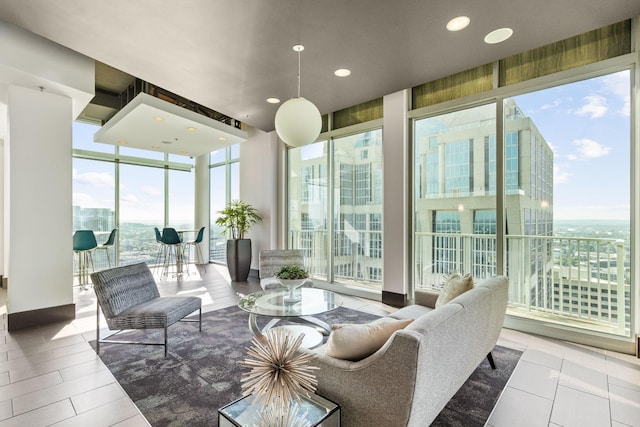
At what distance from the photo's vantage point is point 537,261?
3.75 metres

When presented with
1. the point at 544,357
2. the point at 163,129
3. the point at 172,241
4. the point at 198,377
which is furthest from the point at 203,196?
the point at 544,357

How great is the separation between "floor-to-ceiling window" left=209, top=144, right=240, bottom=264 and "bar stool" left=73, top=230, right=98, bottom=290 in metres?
2.72

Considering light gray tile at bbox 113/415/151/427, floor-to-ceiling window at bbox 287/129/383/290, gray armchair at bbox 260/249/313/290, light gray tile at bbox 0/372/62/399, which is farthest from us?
floor-to-ceiling window at bbox 287/129/383/290

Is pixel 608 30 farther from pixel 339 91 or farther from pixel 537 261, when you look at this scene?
pixel 339 91

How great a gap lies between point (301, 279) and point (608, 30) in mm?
4012

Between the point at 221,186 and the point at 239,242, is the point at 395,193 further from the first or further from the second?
the point at 221,186

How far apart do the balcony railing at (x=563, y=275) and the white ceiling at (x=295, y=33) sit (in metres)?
2.21

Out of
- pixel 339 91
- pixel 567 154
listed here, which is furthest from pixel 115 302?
pixel 567 154

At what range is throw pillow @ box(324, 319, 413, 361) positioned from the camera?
1.58m

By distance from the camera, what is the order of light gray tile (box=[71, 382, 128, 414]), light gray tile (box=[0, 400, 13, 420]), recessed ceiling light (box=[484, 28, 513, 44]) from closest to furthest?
1. light gray tile (box=[0, 400, 13, 420])
2. light gray tile (box=[71, 382, 128, 414])
3. recessed ceiling light (box=[484, 28, 513, 44])

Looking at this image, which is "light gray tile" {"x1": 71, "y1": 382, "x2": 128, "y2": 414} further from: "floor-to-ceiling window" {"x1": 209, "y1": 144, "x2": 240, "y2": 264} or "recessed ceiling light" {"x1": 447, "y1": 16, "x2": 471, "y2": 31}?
"floor-to-ceiling window" {"x1": 209, "y1": 144, "x2": 240, "y2": 264}

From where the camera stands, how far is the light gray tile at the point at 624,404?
6.75 ft

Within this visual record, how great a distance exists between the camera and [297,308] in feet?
9.41

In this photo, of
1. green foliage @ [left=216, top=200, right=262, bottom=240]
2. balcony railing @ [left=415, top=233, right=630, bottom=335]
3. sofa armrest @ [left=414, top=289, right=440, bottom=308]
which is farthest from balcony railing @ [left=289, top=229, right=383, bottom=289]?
sofa armrest @ [left=414, top=289, right=440, bottom=308]
